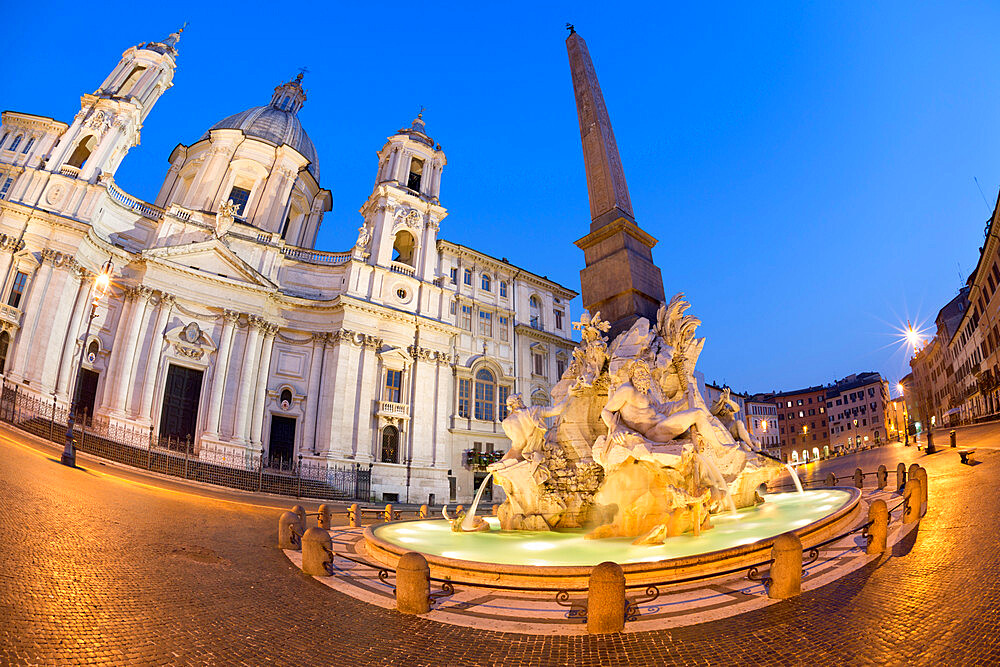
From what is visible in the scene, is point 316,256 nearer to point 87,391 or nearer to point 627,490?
point 87,391

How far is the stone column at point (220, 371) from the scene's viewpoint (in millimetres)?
26219

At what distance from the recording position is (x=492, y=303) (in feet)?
124

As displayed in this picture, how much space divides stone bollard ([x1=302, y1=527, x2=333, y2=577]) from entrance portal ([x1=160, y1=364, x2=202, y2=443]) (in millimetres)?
23641

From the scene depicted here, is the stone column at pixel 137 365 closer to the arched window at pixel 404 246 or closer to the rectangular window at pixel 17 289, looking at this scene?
the rectangular window at pixel 17 289

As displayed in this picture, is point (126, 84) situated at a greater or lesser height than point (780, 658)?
greater

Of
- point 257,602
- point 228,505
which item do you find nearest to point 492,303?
point 228,505

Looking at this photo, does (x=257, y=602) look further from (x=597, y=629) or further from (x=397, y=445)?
(x=397, y=445)

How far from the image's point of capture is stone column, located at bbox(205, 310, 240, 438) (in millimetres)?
26219

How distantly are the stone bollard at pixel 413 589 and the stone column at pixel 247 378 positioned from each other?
82.6 ft

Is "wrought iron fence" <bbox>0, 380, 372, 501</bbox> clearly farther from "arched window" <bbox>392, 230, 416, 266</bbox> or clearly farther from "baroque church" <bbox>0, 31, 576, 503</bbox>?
"arched window" <bbox>392, 230, 416, 266</bbox>

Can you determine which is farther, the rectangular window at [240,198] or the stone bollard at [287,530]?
the rectangular window at [240,198]

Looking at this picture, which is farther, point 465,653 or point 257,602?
point 257,602

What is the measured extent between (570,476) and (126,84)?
38.6 metres

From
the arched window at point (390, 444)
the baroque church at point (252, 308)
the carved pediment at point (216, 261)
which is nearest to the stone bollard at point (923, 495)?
the baroque church at point (252, 308)
